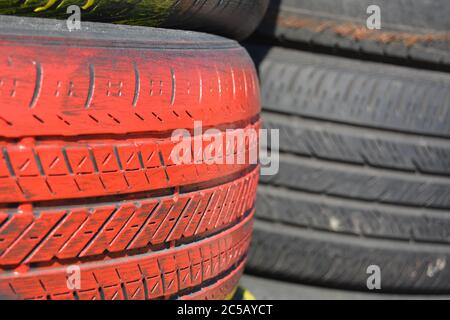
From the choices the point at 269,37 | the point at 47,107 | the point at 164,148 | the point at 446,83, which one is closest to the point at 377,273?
the point at 446,83

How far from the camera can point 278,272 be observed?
1.29 m

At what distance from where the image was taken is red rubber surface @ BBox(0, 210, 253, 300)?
2.20ft

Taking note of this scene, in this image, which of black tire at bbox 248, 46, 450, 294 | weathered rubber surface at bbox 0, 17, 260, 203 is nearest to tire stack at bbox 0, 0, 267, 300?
weathered rubber surface at bbox 0, 17, 260, 203

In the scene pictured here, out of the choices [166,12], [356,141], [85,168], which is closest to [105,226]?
[85,168]

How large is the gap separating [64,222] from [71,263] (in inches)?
2.0

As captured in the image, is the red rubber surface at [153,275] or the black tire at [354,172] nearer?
the red rubber surface at [153,275]

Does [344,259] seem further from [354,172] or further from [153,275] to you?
[153,275]

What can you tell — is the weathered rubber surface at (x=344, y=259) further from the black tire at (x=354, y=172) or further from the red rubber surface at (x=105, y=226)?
the red rubber surface at (x=105, y=226)

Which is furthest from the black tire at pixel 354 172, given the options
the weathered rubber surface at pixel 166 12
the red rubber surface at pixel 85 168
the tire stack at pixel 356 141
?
the red rubber surface at pixel 85 168

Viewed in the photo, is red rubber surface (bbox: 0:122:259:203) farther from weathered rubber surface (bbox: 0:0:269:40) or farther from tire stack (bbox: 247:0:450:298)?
tire stack (bbox: 247:0:450:298)

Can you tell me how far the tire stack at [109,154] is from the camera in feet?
2.08

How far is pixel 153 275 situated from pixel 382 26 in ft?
2.22

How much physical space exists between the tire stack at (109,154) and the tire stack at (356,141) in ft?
1.19

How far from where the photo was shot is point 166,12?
83 centimetres
